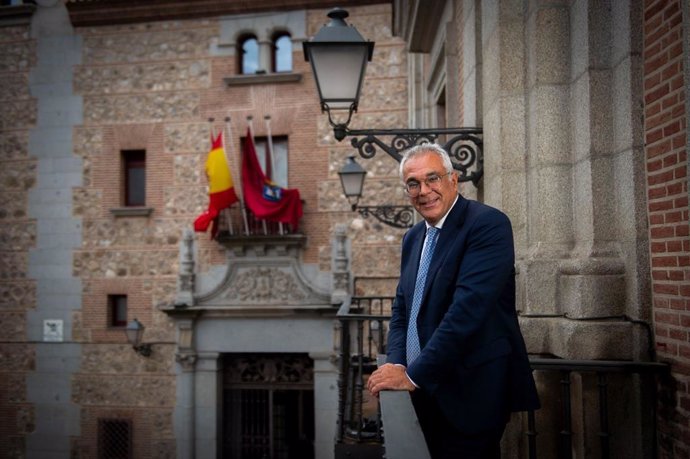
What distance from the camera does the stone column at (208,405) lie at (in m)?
12.9

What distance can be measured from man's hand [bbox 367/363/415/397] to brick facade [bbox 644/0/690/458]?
1.58 metres

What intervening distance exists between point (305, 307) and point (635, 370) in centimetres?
984

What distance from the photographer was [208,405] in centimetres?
1304

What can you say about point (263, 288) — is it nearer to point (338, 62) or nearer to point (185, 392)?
point (185, 392)

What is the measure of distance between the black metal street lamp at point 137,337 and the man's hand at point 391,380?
38.0 feet

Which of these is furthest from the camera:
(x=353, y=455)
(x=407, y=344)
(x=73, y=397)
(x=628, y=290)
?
(x=73, y=397)

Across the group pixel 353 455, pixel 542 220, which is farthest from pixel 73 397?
pixel 542 220

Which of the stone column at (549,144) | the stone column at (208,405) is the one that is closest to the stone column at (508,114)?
the stone column at (549,144)

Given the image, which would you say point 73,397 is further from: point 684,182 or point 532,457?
point 684,182

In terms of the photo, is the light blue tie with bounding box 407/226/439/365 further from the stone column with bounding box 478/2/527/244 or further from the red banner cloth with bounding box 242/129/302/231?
the red banner cloth with bounding box 242/129/302/231

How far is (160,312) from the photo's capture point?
43.9ft

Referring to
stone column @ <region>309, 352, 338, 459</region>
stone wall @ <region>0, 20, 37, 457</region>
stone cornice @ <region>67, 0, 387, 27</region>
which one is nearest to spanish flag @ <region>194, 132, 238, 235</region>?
stone cornice @ <region>67, 0, 387, 27</region>

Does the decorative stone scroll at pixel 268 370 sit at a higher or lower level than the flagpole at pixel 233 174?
lower

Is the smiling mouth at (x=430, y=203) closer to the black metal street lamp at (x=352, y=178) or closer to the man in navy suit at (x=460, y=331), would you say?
the man in navy suit at (x=460, y=331)
